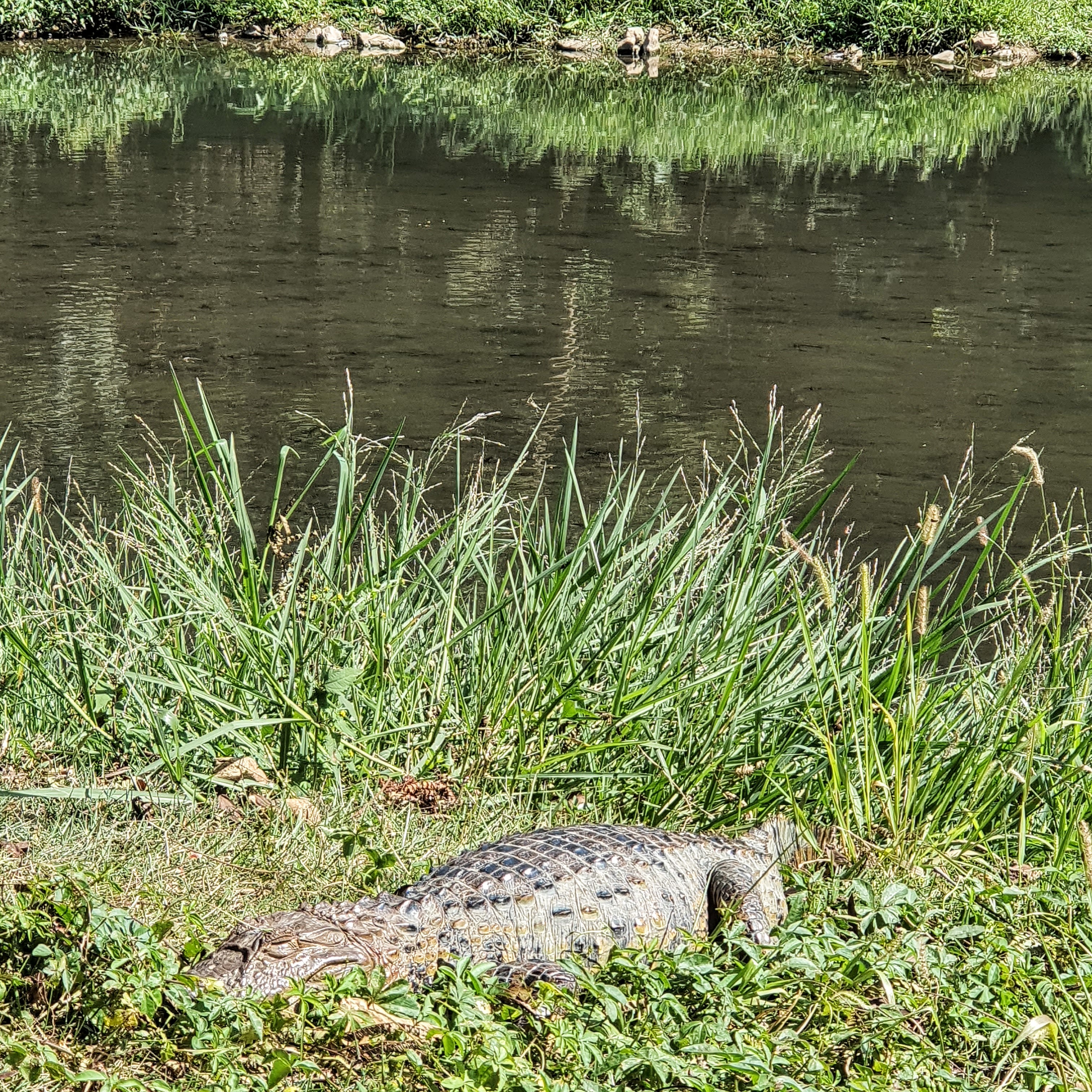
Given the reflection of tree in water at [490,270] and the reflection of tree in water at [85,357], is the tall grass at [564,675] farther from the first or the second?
the reflection of tree in water at [490,270]

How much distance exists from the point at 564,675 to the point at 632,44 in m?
22.5

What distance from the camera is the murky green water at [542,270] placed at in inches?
288

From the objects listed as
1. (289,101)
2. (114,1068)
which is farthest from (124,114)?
(114,1068)

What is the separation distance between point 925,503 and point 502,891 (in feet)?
12.4

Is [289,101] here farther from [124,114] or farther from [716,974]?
Result: [716,974]

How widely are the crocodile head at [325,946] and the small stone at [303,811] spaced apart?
0.42 meters

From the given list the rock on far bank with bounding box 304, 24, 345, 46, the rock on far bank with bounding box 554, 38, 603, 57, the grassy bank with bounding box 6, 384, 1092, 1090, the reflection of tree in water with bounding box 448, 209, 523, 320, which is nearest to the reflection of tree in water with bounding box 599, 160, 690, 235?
the reflection of tree in water with bounding box 448, 209, 523, 320

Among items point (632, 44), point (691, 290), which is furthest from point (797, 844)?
point (632, 44)

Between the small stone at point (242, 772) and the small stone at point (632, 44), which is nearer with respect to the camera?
the small stone at point (242, 772)

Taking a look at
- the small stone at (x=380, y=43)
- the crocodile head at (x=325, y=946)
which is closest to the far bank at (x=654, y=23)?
the small stone at (x=380, y=43)

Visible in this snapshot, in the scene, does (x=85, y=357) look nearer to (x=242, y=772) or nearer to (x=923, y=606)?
(x=242, y=772)

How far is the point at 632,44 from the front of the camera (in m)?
23.8

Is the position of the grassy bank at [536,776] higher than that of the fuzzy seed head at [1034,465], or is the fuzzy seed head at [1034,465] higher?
the fuzzy seed head at [1034,465]

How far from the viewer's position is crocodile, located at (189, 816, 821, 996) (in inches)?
93.3
